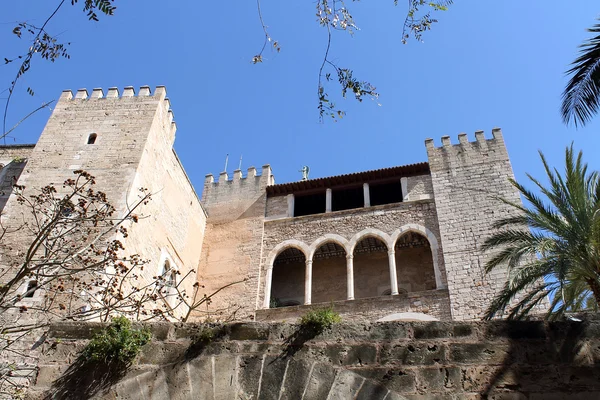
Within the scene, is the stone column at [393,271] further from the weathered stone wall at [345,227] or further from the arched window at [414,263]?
the arched window at [414,263]

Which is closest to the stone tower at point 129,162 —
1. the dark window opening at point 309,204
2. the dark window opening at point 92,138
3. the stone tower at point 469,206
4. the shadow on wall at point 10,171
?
the dark window opening at point 92,138

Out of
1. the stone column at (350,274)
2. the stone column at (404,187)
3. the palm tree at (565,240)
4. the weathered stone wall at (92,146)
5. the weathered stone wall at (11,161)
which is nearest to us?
the palm tree at (565,240)

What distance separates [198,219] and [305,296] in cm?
527

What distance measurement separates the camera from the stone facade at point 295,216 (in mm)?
16188

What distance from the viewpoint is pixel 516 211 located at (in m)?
17.4

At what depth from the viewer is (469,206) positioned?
18.1 meters

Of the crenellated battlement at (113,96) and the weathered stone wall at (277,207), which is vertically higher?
the crenellated battlement at (113,96)

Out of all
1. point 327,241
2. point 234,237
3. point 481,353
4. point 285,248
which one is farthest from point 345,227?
point 481,353

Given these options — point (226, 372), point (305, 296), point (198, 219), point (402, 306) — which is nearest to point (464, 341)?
point (226, 372)

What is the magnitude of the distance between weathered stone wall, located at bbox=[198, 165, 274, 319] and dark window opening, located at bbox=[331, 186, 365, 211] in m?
2.78

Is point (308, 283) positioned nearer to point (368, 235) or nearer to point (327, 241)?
point (327, 241)

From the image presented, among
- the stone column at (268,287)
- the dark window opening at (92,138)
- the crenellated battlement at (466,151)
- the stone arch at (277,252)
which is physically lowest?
the stone column at (268,287)

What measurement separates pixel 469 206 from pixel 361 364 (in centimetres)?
1475

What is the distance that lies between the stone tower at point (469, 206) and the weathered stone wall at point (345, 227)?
0.64m
